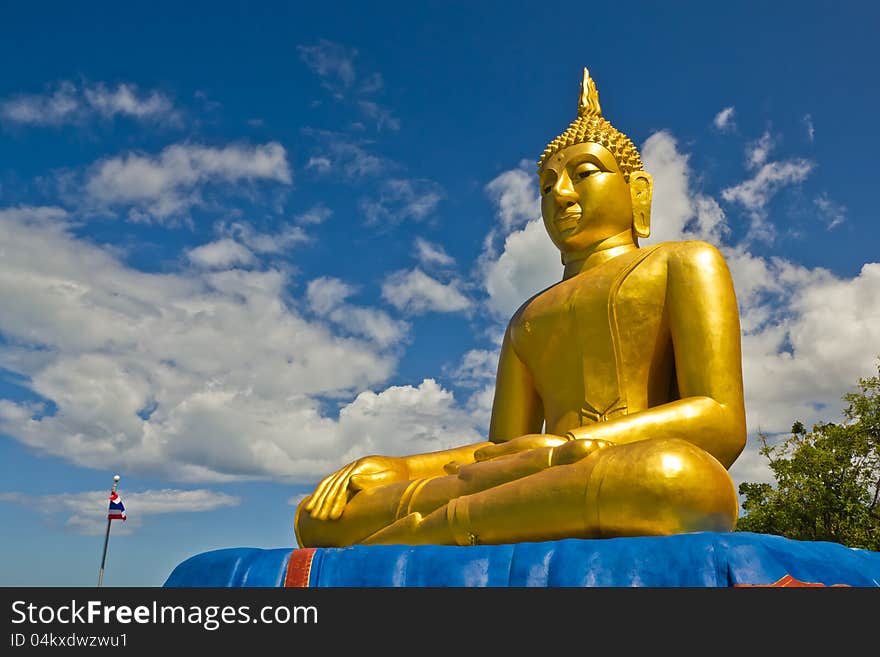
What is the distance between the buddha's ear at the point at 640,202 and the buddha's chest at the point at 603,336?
573 millimetres

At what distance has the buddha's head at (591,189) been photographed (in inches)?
258

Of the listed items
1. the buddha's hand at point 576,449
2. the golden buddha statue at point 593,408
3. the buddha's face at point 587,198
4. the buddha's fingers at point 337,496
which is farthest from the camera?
the buddha's face at point 587,198

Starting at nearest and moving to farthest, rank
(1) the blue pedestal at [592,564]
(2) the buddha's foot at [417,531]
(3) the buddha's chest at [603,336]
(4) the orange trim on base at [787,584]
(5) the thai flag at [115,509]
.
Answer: (4) the orange trim on base at [787,584]
(1) the blue pedestal at [592,564]
(2) the buddha's foot at [417,531]
(3) the buddha's chest at [603,336]
(5) the thai flag at [115,509]

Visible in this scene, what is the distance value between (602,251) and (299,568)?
3365mm

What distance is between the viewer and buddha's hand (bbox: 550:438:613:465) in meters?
4.73

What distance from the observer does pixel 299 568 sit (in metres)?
4.79

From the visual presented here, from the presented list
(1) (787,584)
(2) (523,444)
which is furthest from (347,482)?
(1) (787,584)

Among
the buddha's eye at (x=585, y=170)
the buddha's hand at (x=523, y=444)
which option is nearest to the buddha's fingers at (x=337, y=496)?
the buddha's hand at (x=523, y=444)

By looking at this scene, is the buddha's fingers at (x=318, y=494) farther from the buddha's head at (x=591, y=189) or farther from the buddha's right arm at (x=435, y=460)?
the buddha's head at (x=591, y=189)

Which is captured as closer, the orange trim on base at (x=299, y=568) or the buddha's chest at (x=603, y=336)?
the orange trim on base at (x=299, y=568)
